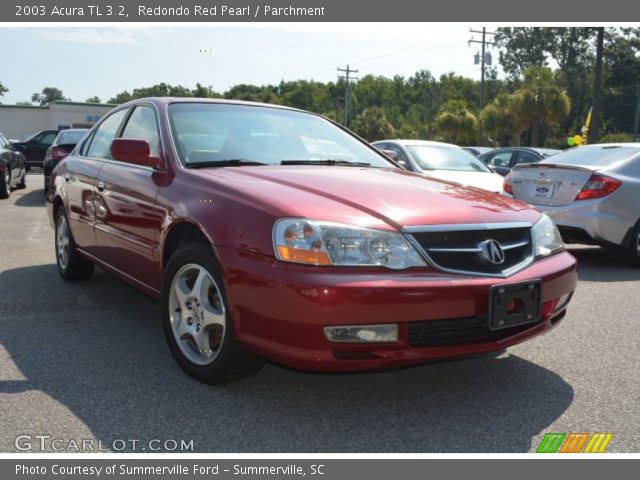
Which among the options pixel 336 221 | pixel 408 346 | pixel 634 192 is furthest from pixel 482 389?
pixel 634 192

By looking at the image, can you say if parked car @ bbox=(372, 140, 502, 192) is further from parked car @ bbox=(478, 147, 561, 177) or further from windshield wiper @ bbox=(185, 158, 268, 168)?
windshield wiper @ bbox=(185, 158, 268, 168)

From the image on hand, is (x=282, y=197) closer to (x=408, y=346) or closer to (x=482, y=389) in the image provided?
(x=408, y=346)

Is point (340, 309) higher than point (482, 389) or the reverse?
higher

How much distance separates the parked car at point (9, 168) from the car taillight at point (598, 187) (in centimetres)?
1103

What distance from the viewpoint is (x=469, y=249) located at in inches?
121

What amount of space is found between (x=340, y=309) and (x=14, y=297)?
11.4ft

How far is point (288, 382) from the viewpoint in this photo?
3.50 m

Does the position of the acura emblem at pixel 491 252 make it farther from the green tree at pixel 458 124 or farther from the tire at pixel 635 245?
the green tree at pixel 458 124

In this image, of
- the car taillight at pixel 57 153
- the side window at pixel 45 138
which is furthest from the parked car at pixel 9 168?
the side window at pixel 45 138

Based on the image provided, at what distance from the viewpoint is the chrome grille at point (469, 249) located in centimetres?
298

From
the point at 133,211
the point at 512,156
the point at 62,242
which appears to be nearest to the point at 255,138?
the point at 133,211

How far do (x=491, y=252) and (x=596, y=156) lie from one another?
5.20 metres

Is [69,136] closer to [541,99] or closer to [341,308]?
[341,308]

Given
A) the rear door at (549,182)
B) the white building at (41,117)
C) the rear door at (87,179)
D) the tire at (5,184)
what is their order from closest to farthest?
1. the rear door at (87,179)
2. the rear door at (549,182)
3. the tire at (5,184)
4. the white building at (41,117)
